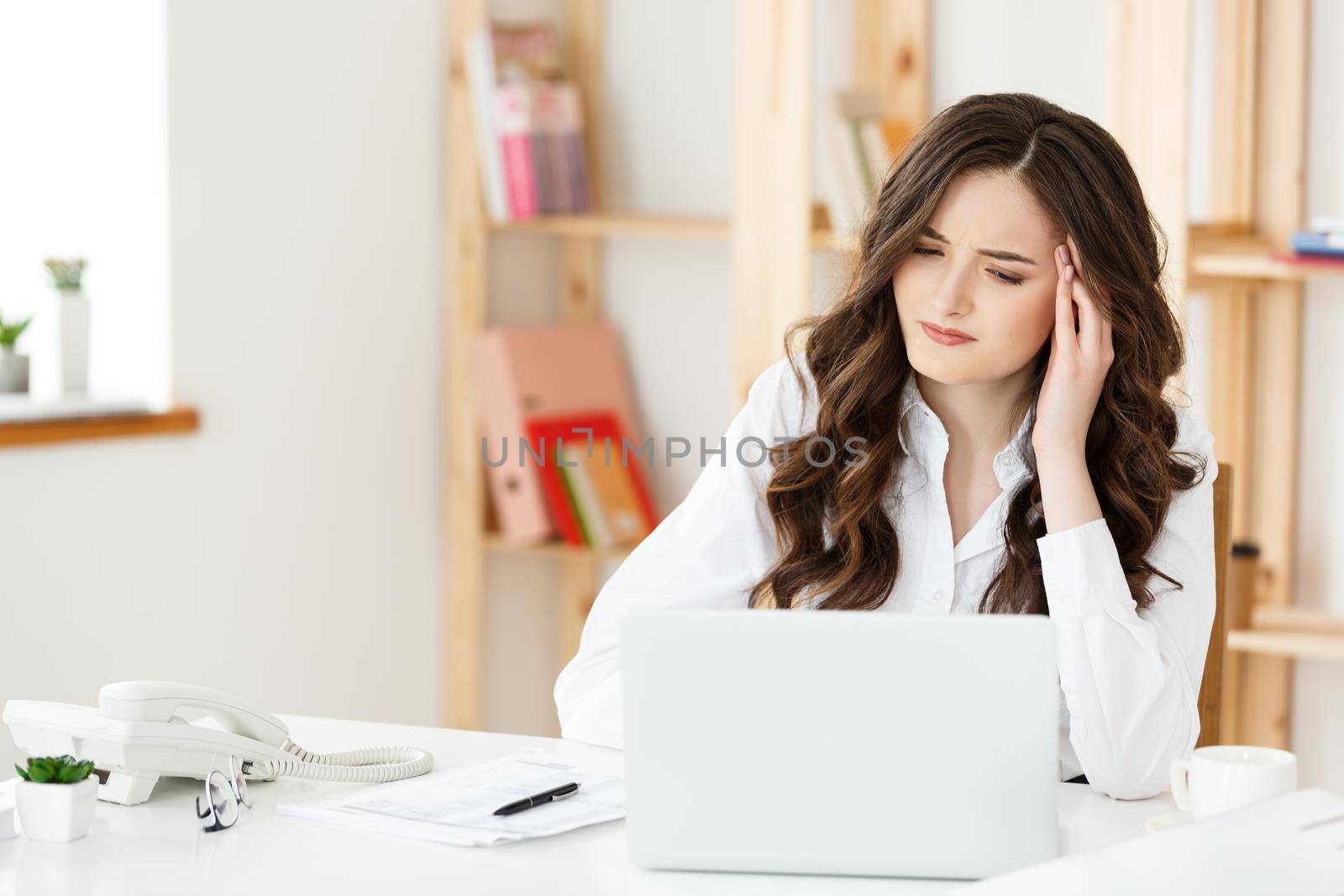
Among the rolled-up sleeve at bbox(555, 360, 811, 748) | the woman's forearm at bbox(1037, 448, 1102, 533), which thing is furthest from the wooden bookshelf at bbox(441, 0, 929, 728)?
the woman's forearm at bbox(1037, 448, 1102, 533)

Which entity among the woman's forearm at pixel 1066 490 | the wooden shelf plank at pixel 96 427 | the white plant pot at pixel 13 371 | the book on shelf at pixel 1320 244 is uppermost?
the book on shelf at pixel 1320 244

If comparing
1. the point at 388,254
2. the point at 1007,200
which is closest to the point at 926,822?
the point at 1007,200

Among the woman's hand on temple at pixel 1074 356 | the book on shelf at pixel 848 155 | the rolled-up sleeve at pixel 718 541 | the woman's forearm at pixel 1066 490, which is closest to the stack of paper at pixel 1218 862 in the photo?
the woman's forearm at pixel 1066 490

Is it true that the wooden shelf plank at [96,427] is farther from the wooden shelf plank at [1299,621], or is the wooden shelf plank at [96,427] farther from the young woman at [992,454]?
the wooden shelf plank at [1299,621]

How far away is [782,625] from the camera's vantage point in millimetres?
1106

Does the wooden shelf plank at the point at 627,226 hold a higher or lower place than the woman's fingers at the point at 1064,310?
higher

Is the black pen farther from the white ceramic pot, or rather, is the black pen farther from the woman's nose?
the woman's nose

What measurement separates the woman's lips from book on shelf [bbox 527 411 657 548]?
5.16 feet

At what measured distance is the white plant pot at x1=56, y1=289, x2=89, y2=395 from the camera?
2.59m

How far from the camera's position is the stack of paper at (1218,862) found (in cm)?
96

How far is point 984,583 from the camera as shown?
5.87 ft

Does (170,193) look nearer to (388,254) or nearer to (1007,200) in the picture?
(388,254)

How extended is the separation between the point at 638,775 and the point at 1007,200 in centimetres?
83

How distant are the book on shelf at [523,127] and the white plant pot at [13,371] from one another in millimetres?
981
